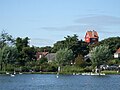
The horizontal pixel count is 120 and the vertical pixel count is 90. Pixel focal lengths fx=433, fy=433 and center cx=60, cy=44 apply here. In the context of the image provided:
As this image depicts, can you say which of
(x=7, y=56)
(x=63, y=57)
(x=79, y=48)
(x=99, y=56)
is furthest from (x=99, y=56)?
(x=79, y=48)

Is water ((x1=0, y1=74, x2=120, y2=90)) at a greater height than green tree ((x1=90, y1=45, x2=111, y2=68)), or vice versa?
green tree ((x1=90, y1=45, x2=111, y2=68))

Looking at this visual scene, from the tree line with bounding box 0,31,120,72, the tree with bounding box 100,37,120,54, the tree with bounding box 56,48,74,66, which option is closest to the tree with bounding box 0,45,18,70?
the tree line with bounding box 0,31,120,72

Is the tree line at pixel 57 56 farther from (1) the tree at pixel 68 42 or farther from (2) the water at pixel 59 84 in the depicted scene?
(2) the water at pixel 59 84

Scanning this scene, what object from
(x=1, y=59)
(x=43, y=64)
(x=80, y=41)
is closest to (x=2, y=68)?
(x=1, y=59)

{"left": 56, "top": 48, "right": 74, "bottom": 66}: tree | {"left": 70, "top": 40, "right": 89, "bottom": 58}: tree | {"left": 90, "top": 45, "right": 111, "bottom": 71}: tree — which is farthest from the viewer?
{"left": 70, "top": 40, "right": 89, "bottom": 58}: tree

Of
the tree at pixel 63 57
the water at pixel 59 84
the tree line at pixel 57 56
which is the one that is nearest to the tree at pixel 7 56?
the tree line at pixel 57 56

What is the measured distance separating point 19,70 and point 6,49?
23.7ft

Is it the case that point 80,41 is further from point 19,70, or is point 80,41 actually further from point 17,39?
point 19,70

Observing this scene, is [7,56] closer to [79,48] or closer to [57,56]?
[57,56]

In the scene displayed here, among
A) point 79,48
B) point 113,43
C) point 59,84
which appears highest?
point 113,43

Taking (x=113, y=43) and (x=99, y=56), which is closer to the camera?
(x=99, y=56)

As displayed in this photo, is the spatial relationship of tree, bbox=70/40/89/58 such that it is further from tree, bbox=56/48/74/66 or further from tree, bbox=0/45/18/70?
tree, bbox=0/45/18/70

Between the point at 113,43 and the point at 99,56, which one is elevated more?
the point at 113,43

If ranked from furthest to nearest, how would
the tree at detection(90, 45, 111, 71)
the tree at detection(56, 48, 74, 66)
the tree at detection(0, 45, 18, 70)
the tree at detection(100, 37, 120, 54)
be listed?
the tree at detection(100, 37, 120, 54), the tree at detection(56, 48, 74, 66), the tree at detection(0, 45, 18, 70), the tree at detection(90, 45, 111, 71)
